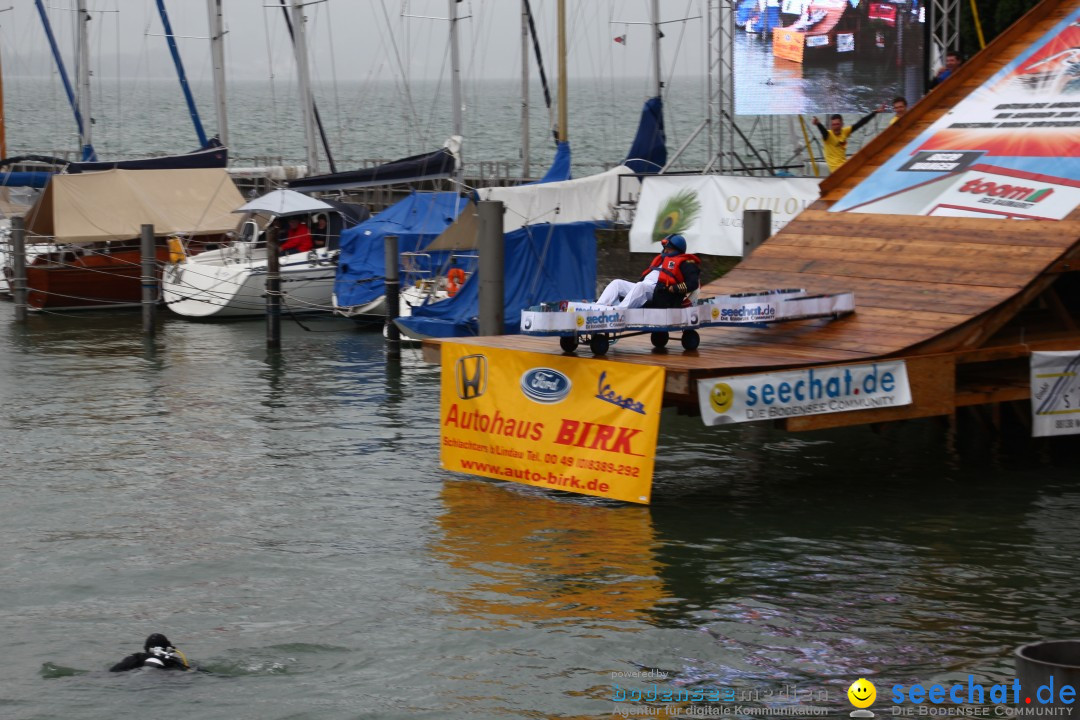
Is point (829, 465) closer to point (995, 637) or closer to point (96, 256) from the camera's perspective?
point (995, 637)

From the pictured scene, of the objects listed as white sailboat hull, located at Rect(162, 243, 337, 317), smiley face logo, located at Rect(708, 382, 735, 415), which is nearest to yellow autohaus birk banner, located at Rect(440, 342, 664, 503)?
smiley face logo, located at Rect(708, 382, 735, 415)

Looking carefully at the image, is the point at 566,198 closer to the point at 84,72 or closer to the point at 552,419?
the point at 552,419

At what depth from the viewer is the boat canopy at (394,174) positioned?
117 ft

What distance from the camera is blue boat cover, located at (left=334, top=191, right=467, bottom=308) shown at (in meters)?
30.3

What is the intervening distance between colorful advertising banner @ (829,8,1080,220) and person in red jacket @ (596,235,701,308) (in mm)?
4777

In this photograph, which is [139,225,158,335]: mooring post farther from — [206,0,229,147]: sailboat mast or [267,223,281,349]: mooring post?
[206,0,229,147]: sailboat mast

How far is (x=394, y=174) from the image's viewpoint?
119 feet

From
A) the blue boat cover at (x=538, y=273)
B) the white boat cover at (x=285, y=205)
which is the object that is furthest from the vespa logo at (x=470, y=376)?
the white boat cover at (x=285, y=205)

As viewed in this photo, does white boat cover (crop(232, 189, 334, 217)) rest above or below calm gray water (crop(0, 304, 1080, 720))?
above

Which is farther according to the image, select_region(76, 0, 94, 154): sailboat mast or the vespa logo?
select_region(76, 0, 94, 154): sailboat mast

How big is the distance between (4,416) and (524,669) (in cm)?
1274

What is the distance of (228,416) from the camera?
20.9 m

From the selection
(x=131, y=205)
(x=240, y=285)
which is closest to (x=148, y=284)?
(x=240, y=285)

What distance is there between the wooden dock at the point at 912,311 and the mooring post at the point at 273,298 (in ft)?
36.2
